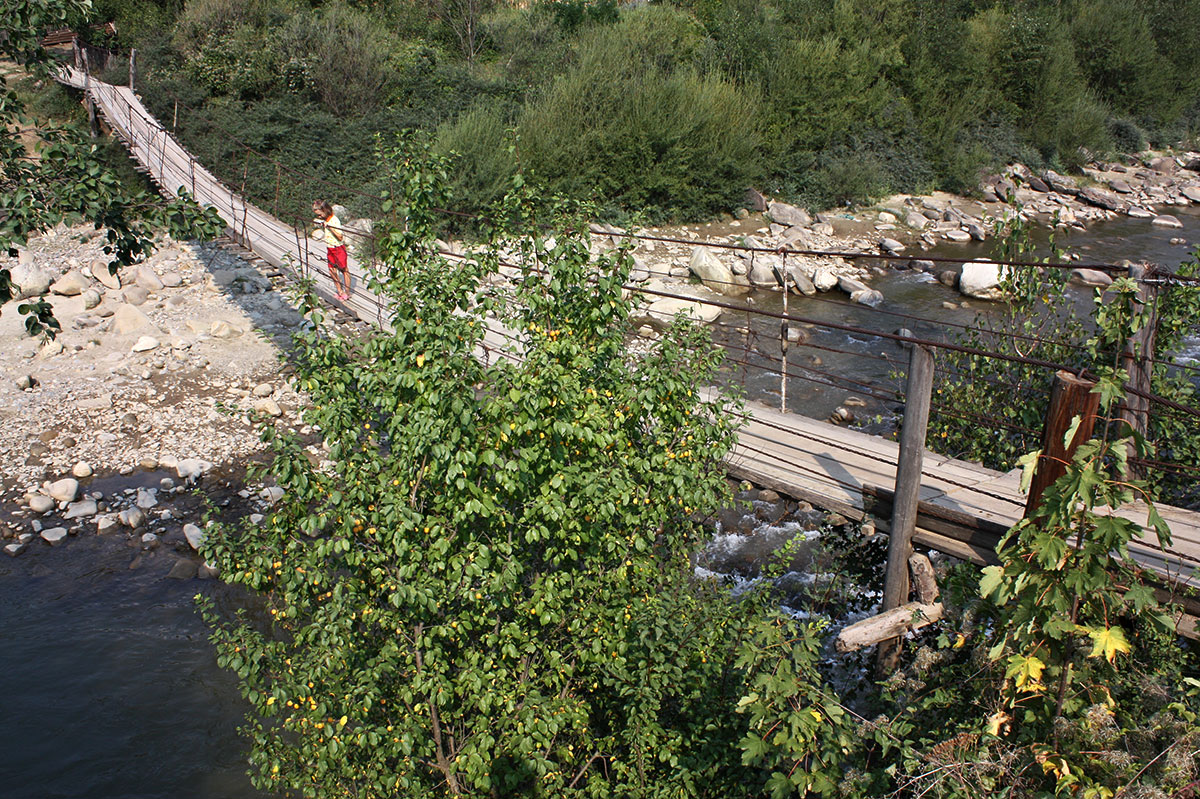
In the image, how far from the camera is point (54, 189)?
4.03 meters

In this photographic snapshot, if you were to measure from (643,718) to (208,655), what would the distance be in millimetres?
4106

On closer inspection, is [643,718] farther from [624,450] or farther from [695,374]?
[695,374]

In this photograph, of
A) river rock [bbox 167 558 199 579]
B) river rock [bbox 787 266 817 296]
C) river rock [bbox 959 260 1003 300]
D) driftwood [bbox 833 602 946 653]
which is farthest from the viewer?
river rock [bbox 787 266 817 296]

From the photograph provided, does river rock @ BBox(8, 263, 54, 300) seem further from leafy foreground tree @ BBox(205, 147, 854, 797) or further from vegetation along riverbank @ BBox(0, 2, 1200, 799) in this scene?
leafy foreground tree @ BBox(205, 147, 854, 797)

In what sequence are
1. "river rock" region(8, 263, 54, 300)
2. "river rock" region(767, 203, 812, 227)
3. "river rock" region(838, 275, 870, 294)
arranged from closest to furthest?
1. "river rock" region(8, 263, 54, 300)
2. "river rock" region(838, 275, 870, 294)
3. "river rock" region(767, 203, 812, 227)

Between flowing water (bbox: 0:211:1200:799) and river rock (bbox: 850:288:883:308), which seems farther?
river rock (bbox: 850:288:883:308)

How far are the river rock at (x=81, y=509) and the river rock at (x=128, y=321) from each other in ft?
11.7

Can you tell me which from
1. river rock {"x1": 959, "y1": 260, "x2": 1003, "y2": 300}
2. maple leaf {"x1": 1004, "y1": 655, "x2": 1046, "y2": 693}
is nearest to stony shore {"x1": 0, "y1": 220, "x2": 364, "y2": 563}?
maple leaf {"x1": 1004, "y1": 655, "x2": 1046, "y2": 693}

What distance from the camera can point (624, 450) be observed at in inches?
Result: 156

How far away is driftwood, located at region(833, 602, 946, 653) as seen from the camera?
4016 millimetres

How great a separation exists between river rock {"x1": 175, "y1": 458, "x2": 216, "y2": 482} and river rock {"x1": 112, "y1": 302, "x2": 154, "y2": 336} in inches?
119

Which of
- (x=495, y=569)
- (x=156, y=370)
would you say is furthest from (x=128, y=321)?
(x=495, y=569)

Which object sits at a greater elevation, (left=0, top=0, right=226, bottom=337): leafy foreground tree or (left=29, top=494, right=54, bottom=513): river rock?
(left=0, top=0, right=226, bottom=337): leafy foreground tree

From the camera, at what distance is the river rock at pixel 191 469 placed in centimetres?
851
